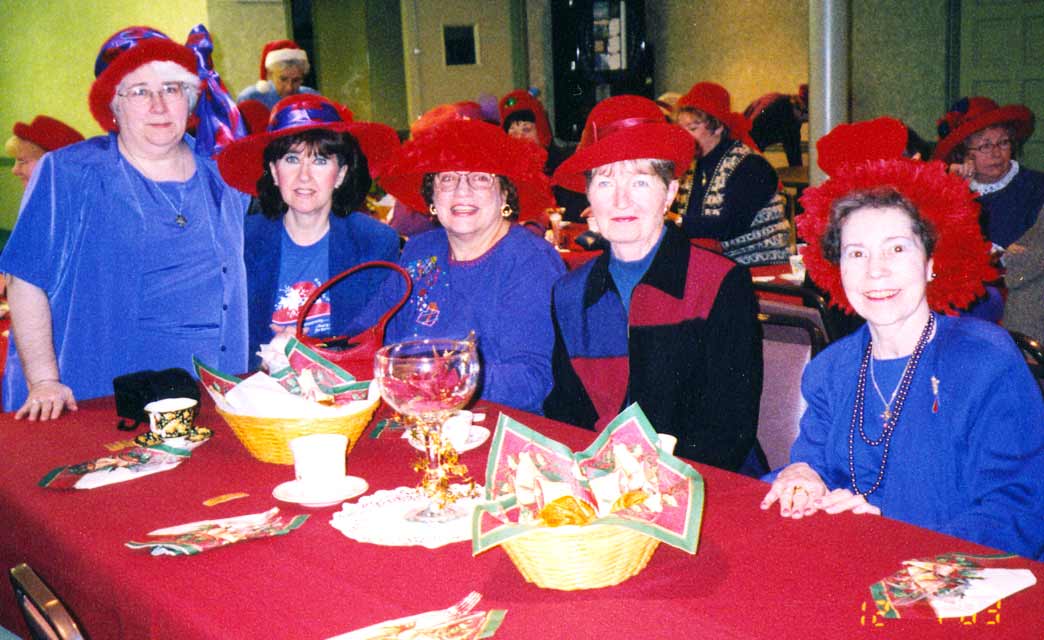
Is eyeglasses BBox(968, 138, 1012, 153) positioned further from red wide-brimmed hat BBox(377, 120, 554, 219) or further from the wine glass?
the wine glass

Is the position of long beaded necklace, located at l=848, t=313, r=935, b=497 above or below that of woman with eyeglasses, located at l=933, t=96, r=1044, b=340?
below

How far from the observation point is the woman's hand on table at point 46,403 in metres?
2.32

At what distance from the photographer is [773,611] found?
1222mm

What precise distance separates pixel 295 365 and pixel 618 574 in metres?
1.01

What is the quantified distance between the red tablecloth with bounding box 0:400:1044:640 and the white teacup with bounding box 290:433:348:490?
7 centimetres

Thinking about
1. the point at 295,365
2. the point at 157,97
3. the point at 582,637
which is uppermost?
the point at 157,97

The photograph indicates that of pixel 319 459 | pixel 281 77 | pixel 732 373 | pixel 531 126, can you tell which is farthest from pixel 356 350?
pixel 531 126

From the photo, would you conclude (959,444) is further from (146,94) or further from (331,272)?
(146,94)

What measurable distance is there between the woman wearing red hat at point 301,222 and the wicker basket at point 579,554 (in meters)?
1.66

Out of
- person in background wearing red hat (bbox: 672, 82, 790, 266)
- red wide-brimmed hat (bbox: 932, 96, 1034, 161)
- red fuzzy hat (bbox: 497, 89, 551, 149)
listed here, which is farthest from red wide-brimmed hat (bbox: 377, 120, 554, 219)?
red fuzzy hat (bbox: 497, 89, 551, 149)

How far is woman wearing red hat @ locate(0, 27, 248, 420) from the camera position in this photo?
2.60m

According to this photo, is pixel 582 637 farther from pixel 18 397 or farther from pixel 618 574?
pixel 18 397

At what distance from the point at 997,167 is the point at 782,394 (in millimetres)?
3416

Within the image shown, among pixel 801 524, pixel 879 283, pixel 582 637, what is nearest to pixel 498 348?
pixel 879 283
